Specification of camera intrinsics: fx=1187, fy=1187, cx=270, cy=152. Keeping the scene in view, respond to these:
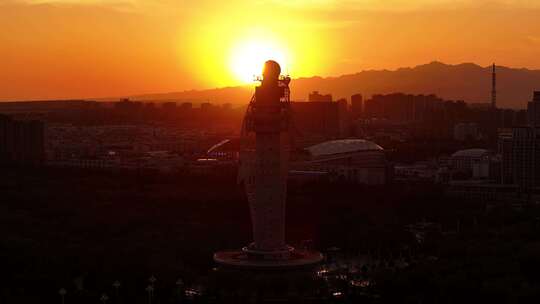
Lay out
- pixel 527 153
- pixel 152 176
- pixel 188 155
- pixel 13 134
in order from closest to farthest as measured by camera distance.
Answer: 1. pixel 152 176
2. pixel 527 153
3. pixel 13 134
4. pixel 188 155

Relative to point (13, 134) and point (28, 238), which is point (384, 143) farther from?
point (28, 238)

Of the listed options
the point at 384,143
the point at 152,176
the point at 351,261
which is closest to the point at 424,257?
the point at 351,261

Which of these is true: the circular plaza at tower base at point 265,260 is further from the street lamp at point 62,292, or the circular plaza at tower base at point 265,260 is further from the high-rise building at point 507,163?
the high-rise building at point 507,163

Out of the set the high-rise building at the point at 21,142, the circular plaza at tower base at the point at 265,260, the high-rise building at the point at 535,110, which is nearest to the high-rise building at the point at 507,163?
the high-rise building at the point at 535,110

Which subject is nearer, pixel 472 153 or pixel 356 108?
pixel 472 153

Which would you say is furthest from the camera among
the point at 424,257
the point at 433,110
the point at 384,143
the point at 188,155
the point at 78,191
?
the point at 433,110

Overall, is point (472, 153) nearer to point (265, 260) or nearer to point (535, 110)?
point (535, 110)

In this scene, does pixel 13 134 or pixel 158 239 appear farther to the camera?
pixel 13 134

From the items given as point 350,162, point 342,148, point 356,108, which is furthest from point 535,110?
point 356,108
